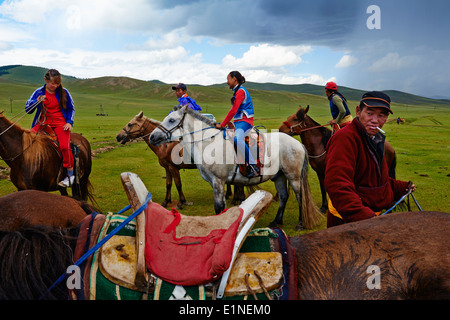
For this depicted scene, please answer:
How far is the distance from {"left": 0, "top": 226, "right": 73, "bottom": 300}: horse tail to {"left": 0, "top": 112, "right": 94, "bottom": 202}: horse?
3746 mm

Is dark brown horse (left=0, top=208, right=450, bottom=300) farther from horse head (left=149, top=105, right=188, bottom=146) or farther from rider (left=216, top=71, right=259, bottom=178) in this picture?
horse head (left=149, top=105, right=188, bottom=146)

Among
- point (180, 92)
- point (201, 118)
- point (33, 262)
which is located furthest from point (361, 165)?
point (180, 92)

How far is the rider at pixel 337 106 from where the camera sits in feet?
21.7

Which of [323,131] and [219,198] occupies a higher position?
[323,131]

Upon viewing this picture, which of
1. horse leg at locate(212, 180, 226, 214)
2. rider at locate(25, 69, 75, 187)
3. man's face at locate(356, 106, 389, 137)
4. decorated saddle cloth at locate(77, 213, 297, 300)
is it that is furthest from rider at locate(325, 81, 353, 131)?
rider at locate(25, 69, 75, 187)

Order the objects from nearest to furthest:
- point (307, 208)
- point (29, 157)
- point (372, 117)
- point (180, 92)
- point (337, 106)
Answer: point (372, 117)
point (29, 157)
point (307, 208)
point (337, 106)
point (180, 92)

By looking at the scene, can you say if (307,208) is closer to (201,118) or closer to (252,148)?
(252,148)

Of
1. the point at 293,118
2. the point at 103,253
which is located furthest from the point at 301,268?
the point at 293,118

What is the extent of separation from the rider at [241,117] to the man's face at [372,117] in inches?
122

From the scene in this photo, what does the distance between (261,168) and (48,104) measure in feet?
13.7

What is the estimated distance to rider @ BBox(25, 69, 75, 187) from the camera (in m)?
5.10

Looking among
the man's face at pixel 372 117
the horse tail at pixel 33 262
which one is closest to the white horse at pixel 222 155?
the man's face at pixel 372 117

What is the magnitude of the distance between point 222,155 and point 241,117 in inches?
32.7

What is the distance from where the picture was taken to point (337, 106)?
6680mm
